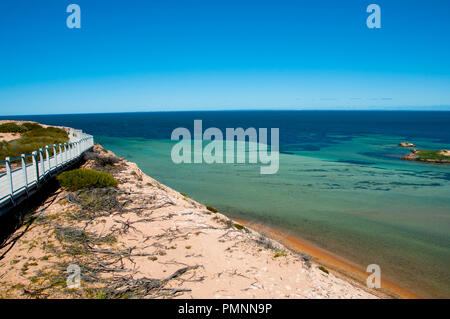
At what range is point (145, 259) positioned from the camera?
787cm

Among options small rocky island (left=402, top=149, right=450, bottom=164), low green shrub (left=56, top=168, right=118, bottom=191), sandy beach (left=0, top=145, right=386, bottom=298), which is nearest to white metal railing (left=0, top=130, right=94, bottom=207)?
low green shrub (left=56, top=168, right=118, bottom=191)

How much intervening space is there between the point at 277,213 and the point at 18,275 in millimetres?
13863

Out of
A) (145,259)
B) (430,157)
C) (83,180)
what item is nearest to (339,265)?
(145,259)

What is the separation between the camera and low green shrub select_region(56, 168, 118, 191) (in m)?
12.5

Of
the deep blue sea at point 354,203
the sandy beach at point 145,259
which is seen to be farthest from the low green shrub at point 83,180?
the deep blue sea at point 354,203

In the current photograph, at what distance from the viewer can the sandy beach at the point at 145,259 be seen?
6.57m

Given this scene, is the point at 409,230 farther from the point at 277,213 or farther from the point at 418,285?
the point at 277,213

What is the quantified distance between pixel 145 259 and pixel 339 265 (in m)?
7.76

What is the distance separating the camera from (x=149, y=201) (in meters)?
12.2

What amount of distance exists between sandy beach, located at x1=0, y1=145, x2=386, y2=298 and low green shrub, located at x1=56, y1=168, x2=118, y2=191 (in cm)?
113

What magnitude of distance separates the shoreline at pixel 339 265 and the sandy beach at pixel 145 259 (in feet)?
0.80

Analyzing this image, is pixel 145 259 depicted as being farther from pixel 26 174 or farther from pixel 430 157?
pixel 430 157

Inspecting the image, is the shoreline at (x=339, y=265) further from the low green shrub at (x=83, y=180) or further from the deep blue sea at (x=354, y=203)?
the low green shrub at (x=83, y=180)
